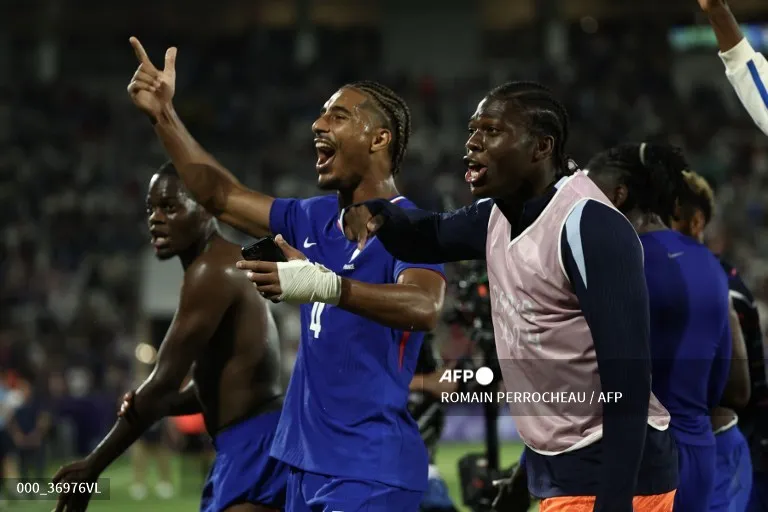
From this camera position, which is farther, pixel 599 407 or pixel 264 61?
pixel 264 61

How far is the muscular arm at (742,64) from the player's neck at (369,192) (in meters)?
A: 1.40

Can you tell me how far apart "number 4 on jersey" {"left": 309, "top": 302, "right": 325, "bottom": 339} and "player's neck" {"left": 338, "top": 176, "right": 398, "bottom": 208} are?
1.52 ft

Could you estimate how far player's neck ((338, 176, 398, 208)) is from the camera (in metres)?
4.76

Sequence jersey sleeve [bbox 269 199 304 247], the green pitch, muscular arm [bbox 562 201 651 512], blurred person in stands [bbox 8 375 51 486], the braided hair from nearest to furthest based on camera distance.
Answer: muscular arm [bbox 562 201 651 512] < jersey sleeve [bbox 269 199 304 247] < the braided hair < the green pitch < blurred person in stands [bbox 8 375 51 486]

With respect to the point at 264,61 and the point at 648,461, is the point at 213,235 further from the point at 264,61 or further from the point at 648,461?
the point at 264,61

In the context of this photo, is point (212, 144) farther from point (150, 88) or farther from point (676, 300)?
point (676, 300)

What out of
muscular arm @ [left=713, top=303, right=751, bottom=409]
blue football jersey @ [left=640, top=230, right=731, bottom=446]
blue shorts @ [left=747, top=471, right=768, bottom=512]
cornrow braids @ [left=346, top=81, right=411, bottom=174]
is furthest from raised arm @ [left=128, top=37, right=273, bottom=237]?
blue shorts @ [left=747, top=471, right=768, bottom=512]

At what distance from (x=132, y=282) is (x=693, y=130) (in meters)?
12.6

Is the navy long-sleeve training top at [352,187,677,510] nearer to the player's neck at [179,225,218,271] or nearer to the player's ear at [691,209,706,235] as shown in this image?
the player's ear at [691,209,706,235]

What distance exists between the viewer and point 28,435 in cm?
1587

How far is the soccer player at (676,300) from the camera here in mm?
4668

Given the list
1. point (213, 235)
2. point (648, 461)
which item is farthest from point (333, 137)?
point (648, 461)

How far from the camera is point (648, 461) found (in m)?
3.92

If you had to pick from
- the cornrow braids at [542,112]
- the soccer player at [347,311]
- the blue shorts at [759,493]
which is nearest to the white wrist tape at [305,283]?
the soccer player at [347,311]
